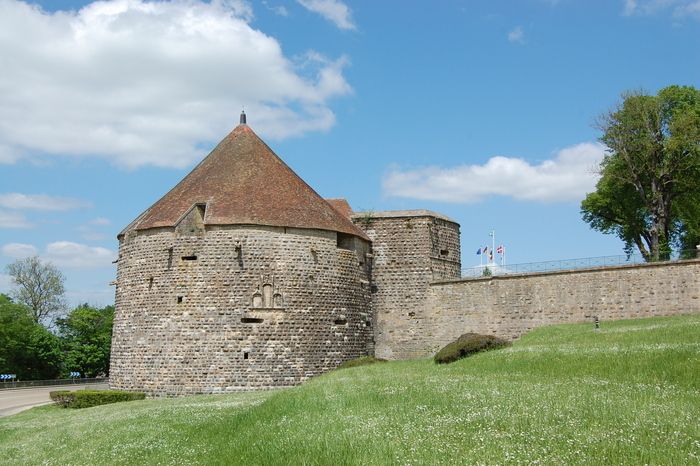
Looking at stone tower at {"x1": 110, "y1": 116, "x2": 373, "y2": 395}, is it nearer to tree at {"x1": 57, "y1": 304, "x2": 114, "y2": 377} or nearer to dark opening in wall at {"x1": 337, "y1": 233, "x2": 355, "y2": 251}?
dark opening in wall at {"x1": 337, "y1": 233, "x2": 355, "y2": 251}

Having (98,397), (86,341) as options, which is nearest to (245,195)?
(98,397)

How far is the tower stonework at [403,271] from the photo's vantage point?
32469 mm

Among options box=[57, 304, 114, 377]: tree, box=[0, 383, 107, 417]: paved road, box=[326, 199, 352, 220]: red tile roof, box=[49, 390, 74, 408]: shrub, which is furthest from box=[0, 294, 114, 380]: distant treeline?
box=[326, 199, 352, 220]: red tile roof

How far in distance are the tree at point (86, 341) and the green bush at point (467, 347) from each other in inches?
1654

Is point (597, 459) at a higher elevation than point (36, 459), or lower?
higher

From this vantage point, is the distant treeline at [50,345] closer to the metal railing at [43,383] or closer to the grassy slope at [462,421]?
the metal railing at [43,383]

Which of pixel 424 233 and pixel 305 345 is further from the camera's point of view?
pixel 424 233

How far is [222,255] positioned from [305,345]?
5096 millimetres

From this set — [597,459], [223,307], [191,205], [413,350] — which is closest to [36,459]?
[597,459]

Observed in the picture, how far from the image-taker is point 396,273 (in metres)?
33.1

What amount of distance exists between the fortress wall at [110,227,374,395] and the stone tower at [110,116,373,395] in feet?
0.14

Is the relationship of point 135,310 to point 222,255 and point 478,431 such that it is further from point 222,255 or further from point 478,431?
point 478,431

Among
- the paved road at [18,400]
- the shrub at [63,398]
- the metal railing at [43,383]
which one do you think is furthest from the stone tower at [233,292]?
the metal railing at [43,383]

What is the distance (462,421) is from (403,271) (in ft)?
76.6
